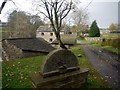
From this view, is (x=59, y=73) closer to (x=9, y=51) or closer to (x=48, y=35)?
(x=9, y=51)

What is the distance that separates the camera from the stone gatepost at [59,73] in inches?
277

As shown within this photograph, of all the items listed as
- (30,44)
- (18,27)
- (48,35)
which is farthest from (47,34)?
(30,44)

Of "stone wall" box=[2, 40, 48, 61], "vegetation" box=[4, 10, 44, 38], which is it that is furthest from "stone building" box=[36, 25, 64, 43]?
"stone wall" box=[2, 40, 48, 61]

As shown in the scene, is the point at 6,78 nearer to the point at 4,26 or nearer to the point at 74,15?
the point at 4,26

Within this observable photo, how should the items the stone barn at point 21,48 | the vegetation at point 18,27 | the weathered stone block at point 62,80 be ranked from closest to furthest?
1. the weathered stone block at point 62,80
2. the stone barn at point 21,48
3. the vegetation at point 18,27

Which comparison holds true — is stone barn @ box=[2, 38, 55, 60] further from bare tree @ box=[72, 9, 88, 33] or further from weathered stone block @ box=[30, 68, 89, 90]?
bare tree @ box=[72, 9, 88, 33]

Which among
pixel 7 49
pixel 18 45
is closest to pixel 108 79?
pixel 18 45

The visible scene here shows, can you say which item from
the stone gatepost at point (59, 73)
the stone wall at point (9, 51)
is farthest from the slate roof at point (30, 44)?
the stone gatepost at point (59, 73)

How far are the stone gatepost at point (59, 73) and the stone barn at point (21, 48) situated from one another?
14.5 meters

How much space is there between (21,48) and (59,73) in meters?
15.1

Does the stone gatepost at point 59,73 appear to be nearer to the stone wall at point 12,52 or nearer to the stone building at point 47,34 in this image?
the stone wall at point 12,52

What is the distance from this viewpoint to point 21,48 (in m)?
21.7

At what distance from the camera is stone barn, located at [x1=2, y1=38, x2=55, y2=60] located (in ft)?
72.2

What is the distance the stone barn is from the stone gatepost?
1453cm
